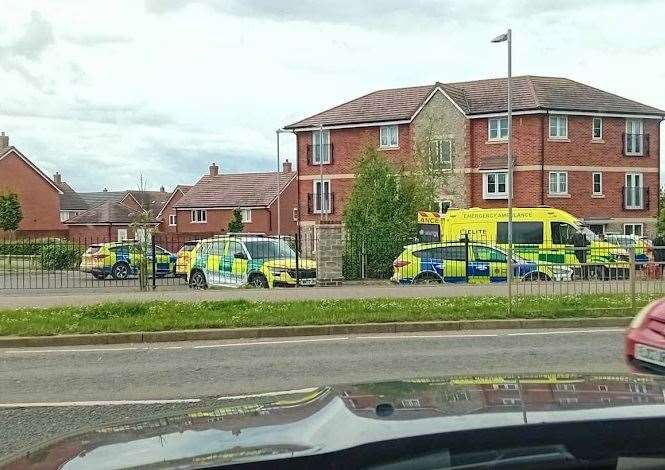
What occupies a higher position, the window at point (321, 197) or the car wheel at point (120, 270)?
the window at point (321, 197)

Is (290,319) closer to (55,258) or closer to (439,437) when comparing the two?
(439,437)

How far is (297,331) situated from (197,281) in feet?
36.1

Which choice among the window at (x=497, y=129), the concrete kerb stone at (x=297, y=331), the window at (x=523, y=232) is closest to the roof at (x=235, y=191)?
the window at (x=497, y=129)

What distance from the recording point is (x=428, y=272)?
73.2 feet

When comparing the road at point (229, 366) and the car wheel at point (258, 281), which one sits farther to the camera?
the car wheel at point (258, 281)

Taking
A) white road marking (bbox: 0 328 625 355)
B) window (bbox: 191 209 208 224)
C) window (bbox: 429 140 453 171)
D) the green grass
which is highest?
window (bbox: 429 140 453 171)

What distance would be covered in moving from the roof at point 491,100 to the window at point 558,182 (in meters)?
3.62

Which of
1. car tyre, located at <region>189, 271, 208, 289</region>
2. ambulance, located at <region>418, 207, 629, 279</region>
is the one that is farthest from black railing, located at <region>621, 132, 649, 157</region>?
car tyre, located at <region>189, 271, 208, 289</region>

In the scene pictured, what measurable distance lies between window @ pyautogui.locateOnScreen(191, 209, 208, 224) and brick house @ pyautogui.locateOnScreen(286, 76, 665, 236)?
2237 cm

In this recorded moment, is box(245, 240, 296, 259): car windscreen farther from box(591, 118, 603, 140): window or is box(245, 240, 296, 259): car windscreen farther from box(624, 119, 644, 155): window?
box(624, 119, 644, 155): window

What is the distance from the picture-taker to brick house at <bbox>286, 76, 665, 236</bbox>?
4350cm

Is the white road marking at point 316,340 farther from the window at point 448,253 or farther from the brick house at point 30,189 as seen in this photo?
the brick house at point 30,189

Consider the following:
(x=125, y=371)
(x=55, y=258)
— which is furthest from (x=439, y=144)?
(x=125, y=371)

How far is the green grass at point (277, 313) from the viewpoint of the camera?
13.1 m
